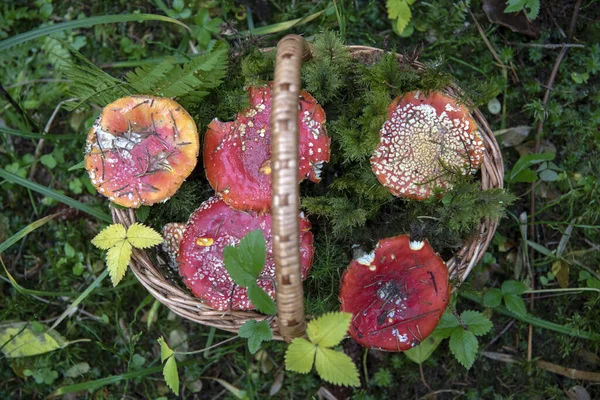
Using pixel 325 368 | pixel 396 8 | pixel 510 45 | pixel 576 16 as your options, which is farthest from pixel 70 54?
pixel 576 16

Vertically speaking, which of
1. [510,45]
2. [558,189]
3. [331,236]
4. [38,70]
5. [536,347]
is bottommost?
[536,347]

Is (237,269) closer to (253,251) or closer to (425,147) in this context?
(253,251)

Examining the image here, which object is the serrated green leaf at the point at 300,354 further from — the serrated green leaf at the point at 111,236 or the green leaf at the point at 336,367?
the serrated green leaf at the point at 111,236

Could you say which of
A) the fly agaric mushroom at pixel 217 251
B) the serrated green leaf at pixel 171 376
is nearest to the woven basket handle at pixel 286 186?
the fly agaric mushroom at pixel 217 251

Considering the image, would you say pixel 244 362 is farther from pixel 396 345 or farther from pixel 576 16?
pixel 576 16

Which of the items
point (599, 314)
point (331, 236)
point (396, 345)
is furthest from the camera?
point (599, 314)

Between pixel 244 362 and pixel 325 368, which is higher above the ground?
pixel 325 368
